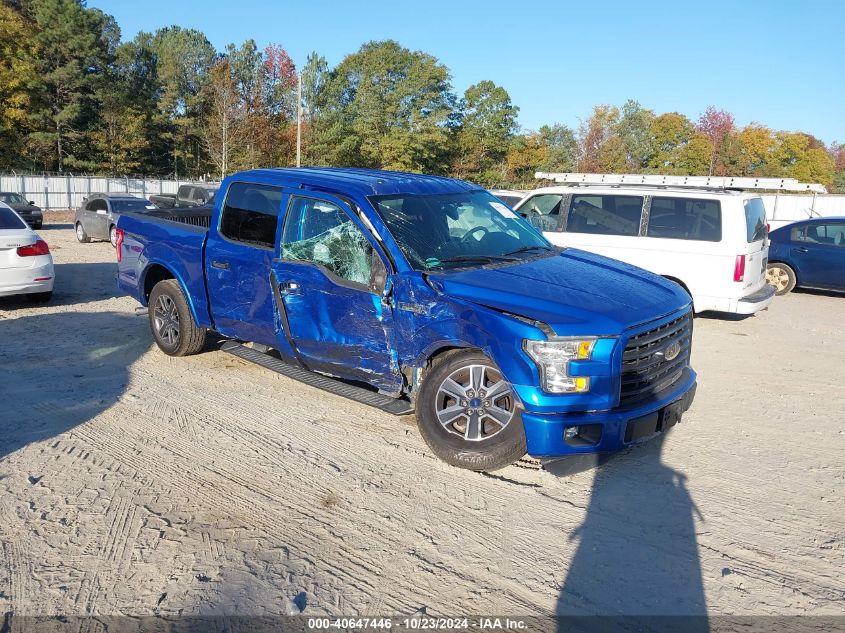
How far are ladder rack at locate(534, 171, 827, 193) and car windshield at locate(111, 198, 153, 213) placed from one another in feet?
42.3

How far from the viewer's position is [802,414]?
6.16 meters

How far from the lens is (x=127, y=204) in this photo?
2027cm

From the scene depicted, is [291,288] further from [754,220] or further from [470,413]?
[754,220]

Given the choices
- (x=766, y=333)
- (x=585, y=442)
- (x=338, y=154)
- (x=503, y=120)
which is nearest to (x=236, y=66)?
(x=338, y=154)

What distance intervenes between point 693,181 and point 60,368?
995 cm

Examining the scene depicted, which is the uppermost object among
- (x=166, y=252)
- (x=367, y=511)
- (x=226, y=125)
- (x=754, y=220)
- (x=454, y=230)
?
(x=226, y=125)

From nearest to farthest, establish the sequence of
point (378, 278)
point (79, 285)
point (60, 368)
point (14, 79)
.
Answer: point (378, 278) < point (60, 368) < point (79, 285) < point (14, 79)

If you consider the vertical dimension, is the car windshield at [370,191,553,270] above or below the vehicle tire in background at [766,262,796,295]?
above

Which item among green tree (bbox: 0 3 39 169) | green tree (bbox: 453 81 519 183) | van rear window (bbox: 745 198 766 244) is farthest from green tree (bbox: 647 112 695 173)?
van rear window (bbox: 745 198 766 244)

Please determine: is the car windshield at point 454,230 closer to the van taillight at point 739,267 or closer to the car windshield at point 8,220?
the van taillight at point 739,267

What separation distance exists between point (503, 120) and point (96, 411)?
196 ft

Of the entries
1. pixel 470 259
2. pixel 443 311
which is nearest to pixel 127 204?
pixel 470 259

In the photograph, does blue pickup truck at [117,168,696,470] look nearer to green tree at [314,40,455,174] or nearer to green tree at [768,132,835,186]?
green tree at [314,40,455,174]

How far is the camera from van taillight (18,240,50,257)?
951cm
